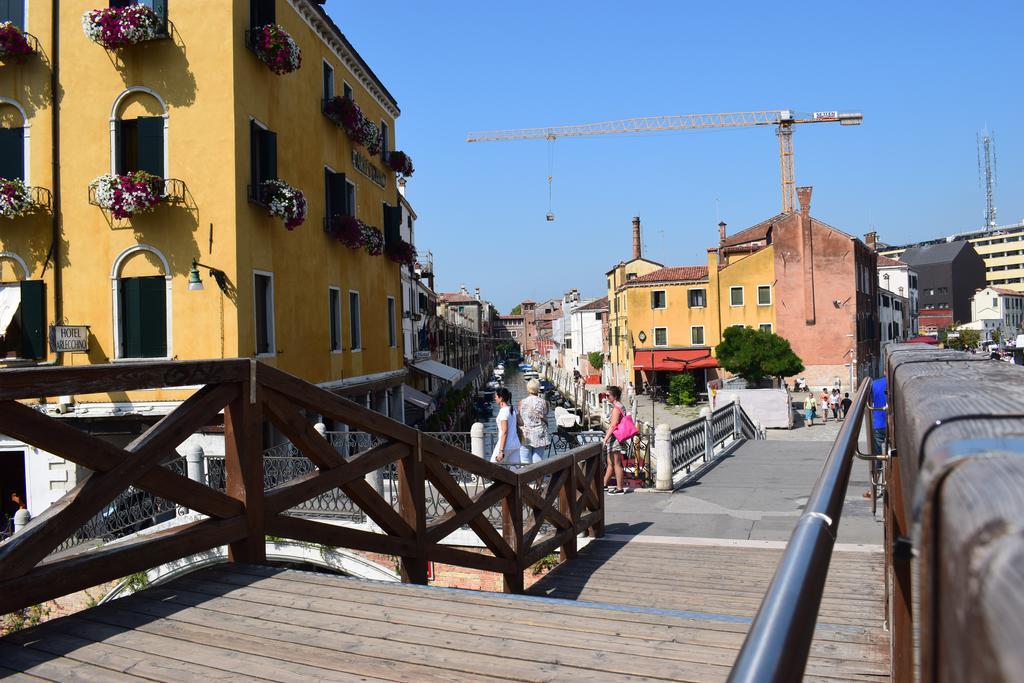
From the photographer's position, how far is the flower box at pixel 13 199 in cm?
1419

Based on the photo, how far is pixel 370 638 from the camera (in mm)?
3121

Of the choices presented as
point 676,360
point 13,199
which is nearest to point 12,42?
point 13,199

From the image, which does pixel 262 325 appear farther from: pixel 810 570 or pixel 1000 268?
pixel 1000 268

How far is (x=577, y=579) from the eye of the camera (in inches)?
285

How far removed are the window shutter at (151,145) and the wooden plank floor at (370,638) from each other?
12.3m

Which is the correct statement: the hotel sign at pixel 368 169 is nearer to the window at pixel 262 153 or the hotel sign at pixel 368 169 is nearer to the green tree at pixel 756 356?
the window at pixel 262 153

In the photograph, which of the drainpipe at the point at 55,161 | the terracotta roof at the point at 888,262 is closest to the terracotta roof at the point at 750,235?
the terracotta roof at the point at 888,262

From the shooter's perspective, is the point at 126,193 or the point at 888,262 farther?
the point at 888,262

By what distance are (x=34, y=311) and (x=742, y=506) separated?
13.1 m

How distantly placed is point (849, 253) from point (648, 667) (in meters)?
45.4

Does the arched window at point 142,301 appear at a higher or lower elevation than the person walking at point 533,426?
higher

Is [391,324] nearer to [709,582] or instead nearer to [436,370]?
[436,370]

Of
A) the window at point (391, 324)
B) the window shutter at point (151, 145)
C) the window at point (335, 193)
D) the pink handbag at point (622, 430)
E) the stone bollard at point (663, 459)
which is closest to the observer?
the pink handbag at point (622, 430)

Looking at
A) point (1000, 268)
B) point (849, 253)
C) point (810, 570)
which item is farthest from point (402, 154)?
point (1000, 268)
